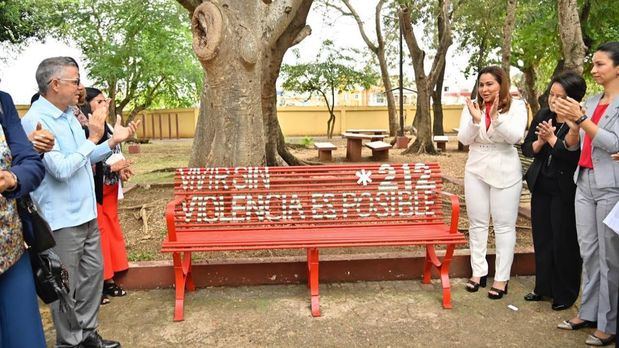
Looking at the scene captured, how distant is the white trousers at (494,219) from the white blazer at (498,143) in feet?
0.26

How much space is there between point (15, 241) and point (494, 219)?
10.8ft

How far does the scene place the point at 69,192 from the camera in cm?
302

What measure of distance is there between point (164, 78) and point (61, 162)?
19.8 metres

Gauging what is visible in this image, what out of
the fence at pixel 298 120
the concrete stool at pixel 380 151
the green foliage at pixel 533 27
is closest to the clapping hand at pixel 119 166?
A: the concrete stool at pixel 380 151

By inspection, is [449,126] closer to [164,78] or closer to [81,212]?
[164,78]

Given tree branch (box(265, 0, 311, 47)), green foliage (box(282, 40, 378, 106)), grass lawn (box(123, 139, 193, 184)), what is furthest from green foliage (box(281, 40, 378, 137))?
tree branch (box(265, 0, 311, 47))

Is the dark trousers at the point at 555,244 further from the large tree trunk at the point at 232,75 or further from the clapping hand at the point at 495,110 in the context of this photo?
the large tree trunk at the point at 232,75

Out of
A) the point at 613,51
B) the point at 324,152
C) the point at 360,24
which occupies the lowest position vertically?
the point at 324,152

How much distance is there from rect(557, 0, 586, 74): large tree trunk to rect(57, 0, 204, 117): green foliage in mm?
15639

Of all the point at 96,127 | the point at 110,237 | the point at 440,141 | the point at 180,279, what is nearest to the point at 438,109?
the point at 440,141

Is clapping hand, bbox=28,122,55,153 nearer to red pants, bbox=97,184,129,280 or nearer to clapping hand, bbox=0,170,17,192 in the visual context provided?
clapping hand, bbox=0,170,17,192

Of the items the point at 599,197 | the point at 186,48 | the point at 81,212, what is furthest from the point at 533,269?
the point at 186,48

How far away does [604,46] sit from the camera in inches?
131

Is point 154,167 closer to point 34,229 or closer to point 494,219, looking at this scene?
point 494,219
